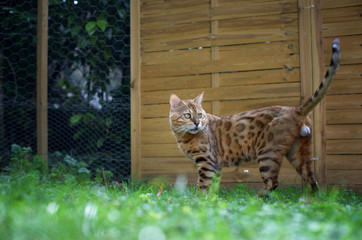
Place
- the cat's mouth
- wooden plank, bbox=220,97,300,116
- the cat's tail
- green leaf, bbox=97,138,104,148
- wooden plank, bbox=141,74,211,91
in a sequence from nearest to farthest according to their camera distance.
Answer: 1. the cat's tail
2. the cat's mouth
3. wooden plank, bbox=220,97,300,116
4. wooden plank, bbox=141,74,211,91
5. green leaf, bbox=97,138,104,148

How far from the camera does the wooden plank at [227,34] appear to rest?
12.2 feet

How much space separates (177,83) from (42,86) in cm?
A: 177

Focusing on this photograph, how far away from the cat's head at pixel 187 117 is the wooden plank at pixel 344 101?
50.4 inches

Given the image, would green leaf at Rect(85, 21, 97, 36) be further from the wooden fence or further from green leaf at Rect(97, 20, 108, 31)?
the wooden fence

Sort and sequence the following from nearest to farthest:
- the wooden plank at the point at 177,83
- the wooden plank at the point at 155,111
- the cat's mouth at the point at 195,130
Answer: the cat's mouth at the point at 195,130 → the wooden plank at the point at 177,83 → the wooden plank at the point at 155,111

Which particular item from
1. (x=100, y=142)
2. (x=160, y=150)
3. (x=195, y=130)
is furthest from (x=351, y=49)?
(x=100, y=142)

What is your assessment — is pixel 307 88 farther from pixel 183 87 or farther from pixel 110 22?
pixel 110 22

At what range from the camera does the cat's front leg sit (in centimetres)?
314

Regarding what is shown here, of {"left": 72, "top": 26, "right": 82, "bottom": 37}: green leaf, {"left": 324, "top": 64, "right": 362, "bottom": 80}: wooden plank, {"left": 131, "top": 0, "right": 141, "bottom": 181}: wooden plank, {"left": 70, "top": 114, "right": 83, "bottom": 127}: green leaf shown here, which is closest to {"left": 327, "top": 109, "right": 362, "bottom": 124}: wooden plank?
{"left": 324, "top": 64, "right": 362, "bottom": 80}: wooden plank

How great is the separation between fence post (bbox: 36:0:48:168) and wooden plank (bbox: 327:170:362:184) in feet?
10.8

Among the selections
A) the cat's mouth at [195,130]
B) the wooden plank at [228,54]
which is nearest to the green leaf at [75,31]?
the wooden plank at [228,54]

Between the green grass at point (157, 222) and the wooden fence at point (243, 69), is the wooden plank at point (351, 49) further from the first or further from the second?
the green grass at point (157, 222)

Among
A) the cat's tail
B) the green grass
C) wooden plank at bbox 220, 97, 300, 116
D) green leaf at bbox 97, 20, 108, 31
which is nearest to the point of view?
the green grass

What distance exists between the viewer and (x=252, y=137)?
10.4 feet
